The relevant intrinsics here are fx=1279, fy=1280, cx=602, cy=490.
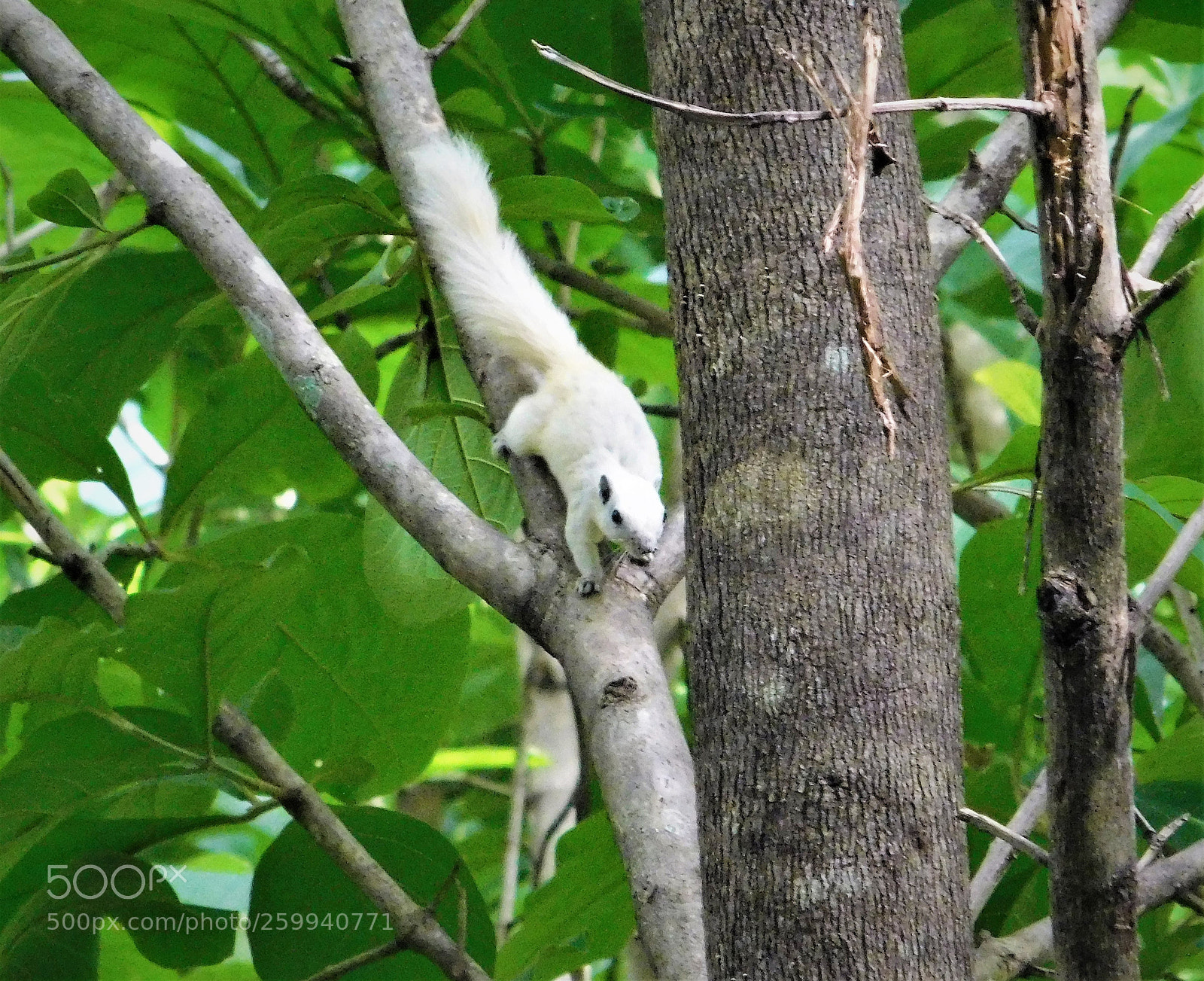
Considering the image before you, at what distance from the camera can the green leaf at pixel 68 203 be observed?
1765mm

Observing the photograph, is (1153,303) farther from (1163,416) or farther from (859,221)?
(1163,416)

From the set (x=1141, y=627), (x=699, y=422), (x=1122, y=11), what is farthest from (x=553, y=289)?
(x=1141, y=627)

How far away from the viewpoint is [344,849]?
5.48 feet

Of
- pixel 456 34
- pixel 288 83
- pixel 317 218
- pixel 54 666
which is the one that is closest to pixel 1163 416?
pixel 456 34

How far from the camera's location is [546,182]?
184 cm

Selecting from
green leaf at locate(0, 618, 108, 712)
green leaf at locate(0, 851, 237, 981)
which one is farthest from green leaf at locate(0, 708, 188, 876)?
green leaf at locate(0, 851, 237, 981)

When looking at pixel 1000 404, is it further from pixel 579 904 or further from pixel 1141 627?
pixel 1141 627

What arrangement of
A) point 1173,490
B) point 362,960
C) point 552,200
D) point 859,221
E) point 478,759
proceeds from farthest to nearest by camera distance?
point 478,759, point 552,200, point 1173,490, point 362,960, point 859,221

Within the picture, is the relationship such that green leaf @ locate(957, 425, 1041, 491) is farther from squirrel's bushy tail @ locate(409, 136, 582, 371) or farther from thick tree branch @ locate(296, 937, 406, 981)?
thick tree branch @ locate(296, 937, 406, 981)

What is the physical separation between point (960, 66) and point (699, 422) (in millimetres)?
1265

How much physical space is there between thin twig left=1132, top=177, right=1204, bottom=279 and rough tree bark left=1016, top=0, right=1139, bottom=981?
7cm

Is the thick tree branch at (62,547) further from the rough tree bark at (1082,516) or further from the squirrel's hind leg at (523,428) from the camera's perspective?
the rough tree bark at (1082,516)

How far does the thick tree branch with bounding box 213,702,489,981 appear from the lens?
1.61m

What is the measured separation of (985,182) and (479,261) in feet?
3.13
